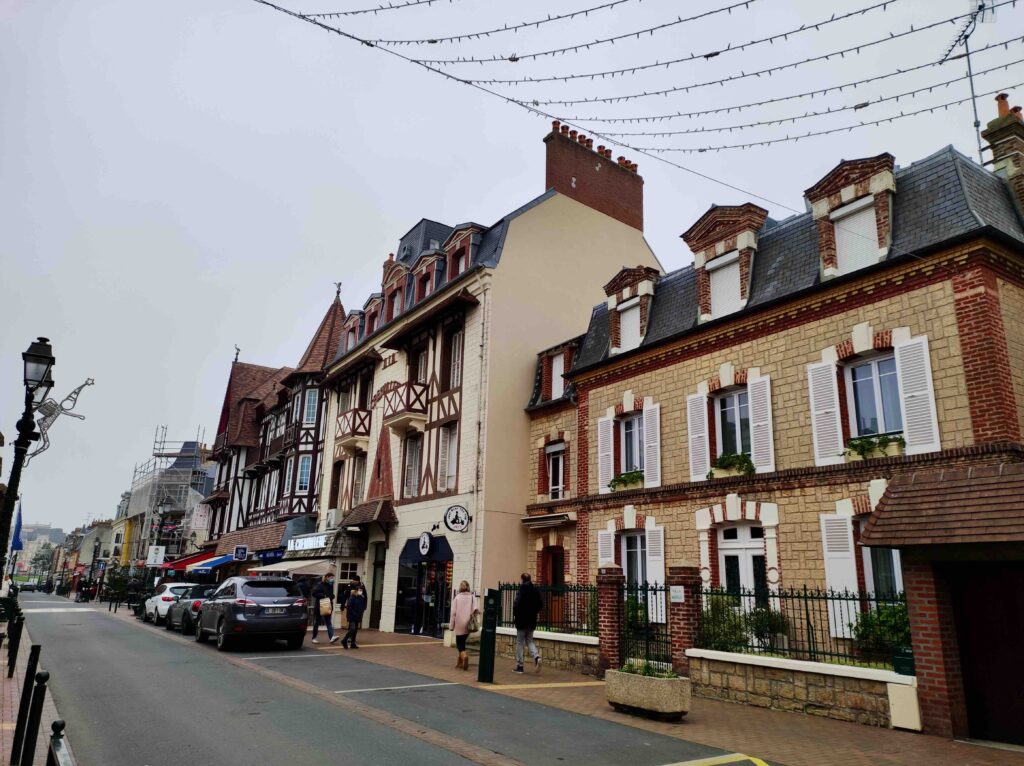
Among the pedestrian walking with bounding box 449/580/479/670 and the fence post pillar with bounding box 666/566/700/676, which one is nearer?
the fence post pillar with bounding box 666/566/700/676

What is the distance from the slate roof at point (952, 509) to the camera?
26.9 ft

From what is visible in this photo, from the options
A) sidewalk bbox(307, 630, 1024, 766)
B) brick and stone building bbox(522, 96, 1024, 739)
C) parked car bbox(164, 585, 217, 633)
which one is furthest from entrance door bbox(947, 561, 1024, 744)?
parked car bbox(164, 585, 217, 633)

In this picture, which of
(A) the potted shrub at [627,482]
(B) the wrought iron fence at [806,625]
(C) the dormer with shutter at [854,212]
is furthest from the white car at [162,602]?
(C) the dormer with shutter at [854,212]

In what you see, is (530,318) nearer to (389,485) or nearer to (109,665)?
(389,485)

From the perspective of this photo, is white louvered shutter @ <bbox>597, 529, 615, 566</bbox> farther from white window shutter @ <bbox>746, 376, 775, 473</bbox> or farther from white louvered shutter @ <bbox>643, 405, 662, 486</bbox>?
white window shutter @ <bbox>746, 376, 775, 473</bbox>

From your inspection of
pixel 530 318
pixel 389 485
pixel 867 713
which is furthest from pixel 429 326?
pixel 867 713

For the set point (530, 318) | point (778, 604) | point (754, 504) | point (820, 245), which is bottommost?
point (778, 604)

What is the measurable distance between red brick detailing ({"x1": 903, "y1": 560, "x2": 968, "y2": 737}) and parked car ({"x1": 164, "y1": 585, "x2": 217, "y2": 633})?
17.4m

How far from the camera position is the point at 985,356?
10.8 m

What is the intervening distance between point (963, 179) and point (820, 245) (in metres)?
2.45

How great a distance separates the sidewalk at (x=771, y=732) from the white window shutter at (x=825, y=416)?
463cm

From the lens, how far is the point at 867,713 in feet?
29.7

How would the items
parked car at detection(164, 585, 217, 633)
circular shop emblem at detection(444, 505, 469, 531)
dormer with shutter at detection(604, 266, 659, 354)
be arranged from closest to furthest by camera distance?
1. dormer with shutter at detection(604, 266, 659, 354)
2. circular shop emblem at detection(444, 505, 469, 531)
3. parked car at detection(164, 585, 217, 633)

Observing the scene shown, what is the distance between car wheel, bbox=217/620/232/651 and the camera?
15.8 m
